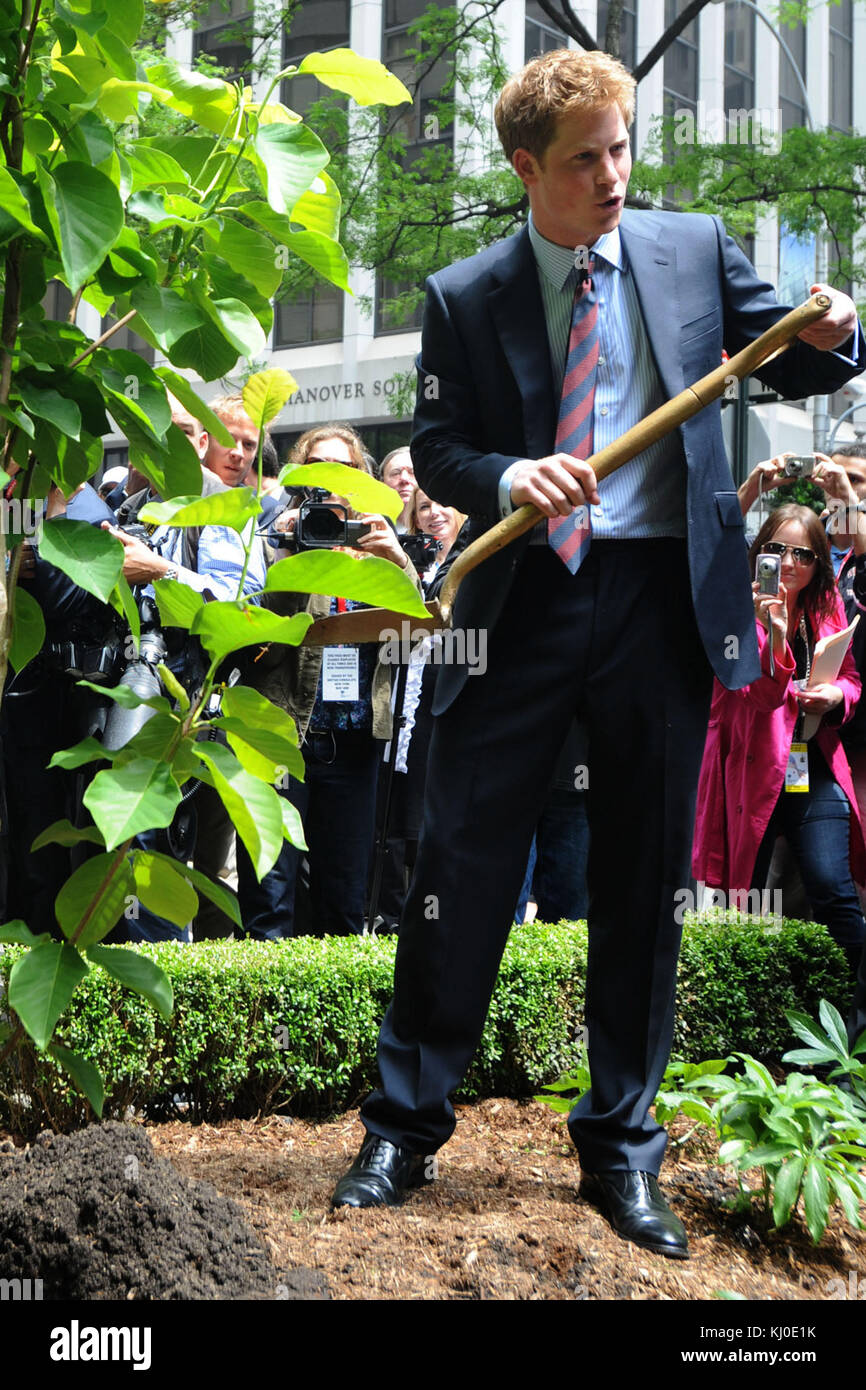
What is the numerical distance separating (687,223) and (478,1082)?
2567 mm

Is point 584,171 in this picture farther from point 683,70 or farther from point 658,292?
point 683,70

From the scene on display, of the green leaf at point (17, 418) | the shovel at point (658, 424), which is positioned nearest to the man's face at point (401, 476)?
the shovel at point (658, 424)

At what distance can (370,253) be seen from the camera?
46.0ft

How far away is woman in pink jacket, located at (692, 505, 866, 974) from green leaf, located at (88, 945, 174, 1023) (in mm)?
3912

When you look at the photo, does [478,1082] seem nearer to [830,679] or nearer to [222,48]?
[830,679]

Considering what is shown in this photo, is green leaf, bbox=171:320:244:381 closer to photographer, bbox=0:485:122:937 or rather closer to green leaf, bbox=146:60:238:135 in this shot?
green leaf, bbox=146:60:238:135

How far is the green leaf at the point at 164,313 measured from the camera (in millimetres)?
1905

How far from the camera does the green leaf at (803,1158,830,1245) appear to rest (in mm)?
3012

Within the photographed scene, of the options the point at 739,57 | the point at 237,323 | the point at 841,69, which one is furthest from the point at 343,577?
the point at 841,69

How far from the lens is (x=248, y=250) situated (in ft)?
6.58

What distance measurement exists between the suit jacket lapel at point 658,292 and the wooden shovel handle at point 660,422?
10.4 inches

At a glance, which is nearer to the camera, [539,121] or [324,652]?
[539,121]
